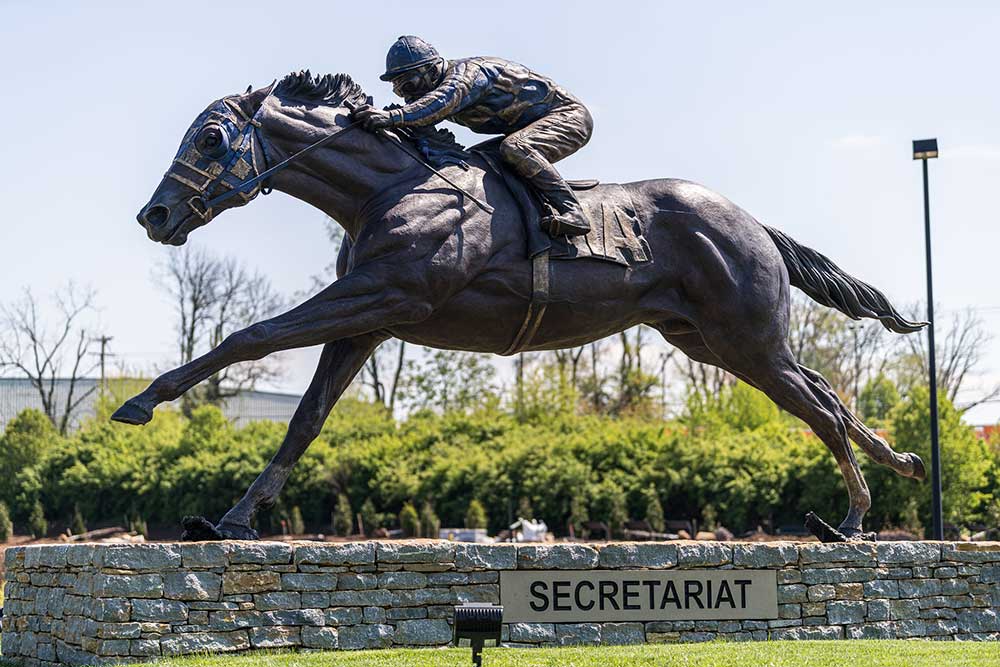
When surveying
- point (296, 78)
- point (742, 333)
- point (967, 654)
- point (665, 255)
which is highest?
point (296, 78)

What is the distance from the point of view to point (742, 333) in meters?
9.05

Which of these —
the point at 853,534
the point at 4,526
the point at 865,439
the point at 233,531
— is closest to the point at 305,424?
the point at 233,531

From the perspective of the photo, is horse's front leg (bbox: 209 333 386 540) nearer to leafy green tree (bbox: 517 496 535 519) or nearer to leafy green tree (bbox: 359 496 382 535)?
leafy green tree (bbox: 517 496 535 519)

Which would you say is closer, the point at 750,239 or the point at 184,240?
the point at 184,240

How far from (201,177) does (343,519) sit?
20.5 metres

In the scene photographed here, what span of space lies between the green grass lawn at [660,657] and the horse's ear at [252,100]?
3.53 meters

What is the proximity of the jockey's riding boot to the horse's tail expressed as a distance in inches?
71.8

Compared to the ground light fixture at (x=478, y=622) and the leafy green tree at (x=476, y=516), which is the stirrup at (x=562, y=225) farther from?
the leafy green tree at (x=476, y=516)

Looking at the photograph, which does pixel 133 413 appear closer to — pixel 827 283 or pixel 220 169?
pixel 220 169

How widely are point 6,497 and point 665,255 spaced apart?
27718mm

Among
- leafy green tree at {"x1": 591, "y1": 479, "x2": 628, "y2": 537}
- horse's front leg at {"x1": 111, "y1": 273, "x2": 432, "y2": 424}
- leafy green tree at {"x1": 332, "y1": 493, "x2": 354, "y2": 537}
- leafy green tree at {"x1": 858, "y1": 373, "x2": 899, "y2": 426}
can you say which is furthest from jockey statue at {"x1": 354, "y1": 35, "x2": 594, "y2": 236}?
leafy green tree at {"x1": 858, "y1": 373, "x2": 899, "y2": 426}

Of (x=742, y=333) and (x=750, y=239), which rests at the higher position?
(x=750, y=239)

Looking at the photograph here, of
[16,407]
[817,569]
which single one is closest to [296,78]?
[817,569]

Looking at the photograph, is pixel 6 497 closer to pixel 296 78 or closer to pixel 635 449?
pixel 635 449
